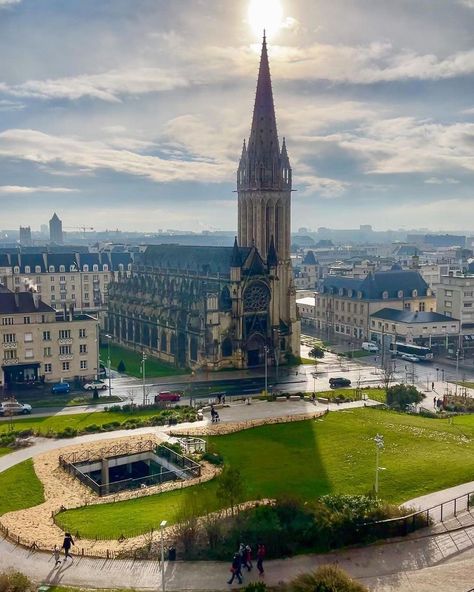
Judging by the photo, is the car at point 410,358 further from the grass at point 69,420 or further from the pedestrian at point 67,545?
the pedestrian at point 67,545

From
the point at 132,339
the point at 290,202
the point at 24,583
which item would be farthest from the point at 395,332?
the point at 24,583

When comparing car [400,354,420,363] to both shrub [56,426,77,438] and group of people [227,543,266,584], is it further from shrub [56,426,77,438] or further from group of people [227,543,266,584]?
group of people [227,543,266,584]

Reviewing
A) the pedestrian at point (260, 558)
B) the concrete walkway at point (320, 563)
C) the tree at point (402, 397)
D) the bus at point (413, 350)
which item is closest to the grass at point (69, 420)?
the concrete walkway at point (320, 563)

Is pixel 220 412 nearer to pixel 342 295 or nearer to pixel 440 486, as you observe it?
pixel 440 486

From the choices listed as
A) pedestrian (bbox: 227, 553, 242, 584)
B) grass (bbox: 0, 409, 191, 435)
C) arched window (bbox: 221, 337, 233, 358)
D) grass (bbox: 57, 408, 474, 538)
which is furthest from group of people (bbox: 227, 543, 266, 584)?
arched window (bbox: 221, 337, 233, 358)

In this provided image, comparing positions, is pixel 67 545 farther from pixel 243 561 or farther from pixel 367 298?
pixel 367 298

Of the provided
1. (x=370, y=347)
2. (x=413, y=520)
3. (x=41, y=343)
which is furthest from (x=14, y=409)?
(x=370, y=347)

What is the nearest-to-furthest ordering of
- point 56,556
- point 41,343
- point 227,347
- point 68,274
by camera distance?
point 56,556 → point 41,343 → point 227,347 → point 68,274
